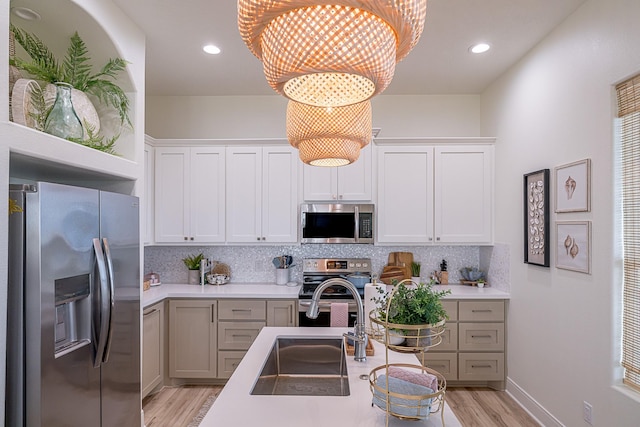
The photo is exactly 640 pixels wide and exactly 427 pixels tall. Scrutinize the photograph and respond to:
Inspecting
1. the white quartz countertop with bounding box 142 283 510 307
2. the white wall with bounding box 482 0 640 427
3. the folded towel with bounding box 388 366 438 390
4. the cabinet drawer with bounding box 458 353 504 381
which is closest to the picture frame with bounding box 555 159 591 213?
the white wall with bounding box 482 0 640 427

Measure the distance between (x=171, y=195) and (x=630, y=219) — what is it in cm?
358

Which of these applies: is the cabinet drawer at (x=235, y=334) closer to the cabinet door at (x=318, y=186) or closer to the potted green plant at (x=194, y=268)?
the potted green plant at (x=194, y=268)

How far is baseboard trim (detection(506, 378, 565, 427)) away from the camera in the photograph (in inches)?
101

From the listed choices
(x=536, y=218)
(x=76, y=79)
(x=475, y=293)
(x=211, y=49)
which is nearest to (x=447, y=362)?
(x=475, y=293)

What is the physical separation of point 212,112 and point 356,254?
221 cm

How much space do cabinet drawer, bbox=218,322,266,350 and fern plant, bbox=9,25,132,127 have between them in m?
1.91

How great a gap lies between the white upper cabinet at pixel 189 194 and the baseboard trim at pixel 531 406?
298cm

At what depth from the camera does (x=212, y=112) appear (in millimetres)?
3893

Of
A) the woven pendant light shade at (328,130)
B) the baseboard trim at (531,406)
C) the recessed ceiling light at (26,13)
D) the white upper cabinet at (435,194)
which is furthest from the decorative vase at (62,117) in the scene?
the baseboard trim at (531,406)

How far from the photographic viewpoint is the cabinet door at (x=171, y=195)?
355 cm

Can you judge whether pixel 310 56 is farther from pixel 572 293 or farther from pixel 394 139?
pixel 394 139

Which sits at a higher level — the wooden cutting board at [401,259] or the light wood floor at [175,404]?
the wooden cutting board at [401,259]

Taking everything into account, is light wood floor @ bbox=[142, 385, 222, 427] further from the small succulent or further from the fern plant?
the fern plant

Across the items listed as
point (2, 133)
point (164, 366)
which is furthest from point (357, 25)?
point (164, 366)
